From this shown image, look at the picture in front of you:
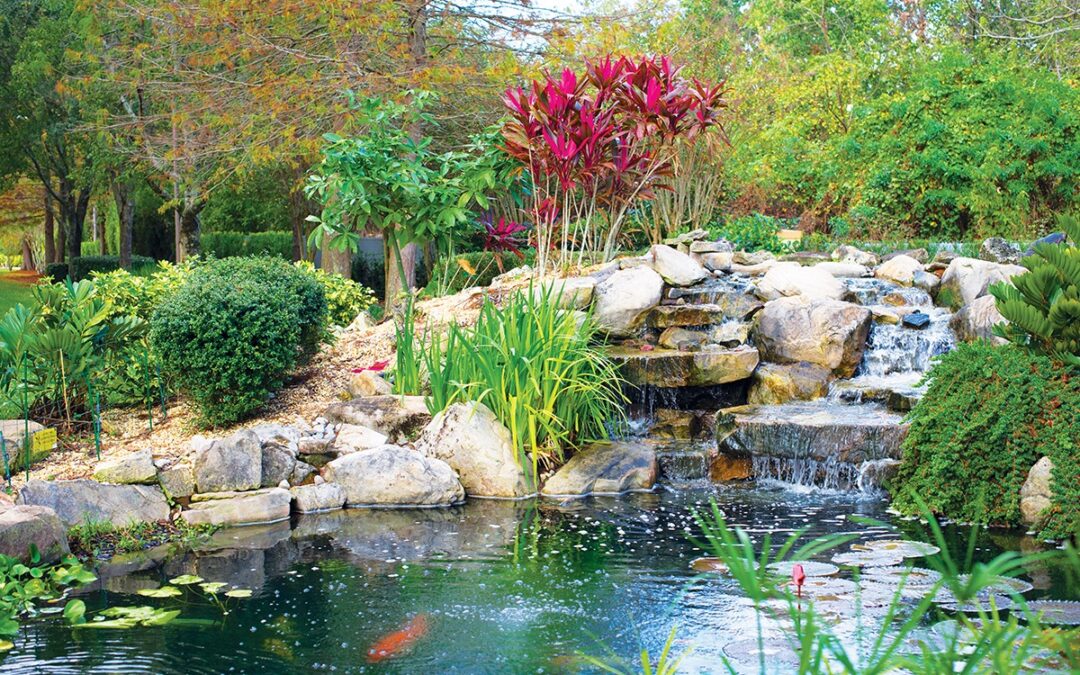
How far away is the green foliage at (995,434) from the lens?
6.63 meters

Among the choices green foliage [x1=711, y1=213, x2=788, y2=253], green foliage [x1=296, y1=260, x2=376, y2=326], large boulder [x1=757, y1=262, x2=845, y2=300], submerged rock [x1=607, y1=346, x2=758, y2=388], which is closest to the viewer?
submerged rock [x1=607, y1=346, x2=758, y2=388]

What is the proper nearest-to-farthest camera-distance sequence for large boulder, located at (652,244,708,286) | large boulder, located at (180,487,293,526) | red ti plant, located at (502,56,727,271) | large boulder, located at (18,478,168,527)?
1. large boulder, located at (18,478,168,527)
2. large boulder, located at (180,487,293,526)
3. red ti plant, located at (502,56,727,271)
4. large boulder, located at (652,244,708,286)

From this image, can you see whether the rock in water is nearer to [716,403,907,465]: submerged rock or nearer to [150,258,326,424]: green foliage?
[716,403,907,465]: submerged rock

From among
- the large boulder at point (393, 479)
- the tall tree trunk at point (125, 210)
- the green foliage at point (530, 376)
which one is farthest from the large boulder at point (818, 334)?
the tall tree trunk at point (125, 210)

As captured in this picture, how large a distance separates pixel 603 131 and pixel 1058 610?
22.0 ft

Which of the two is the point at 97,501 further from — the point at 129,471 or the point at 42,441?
the point at 42,441

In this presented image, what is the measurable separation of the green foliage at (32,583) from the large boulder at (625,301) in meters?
5.31

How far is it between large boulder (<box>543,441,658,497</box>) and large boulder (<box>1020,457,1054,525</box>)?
261cm

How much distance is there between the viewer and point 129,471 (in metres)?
7.14

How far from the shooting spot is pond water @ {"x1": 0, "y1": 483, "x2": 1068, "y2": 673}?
4.57m

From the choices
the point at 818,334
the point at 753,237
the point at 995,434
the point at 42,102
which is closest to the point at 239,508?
the point at 995,434

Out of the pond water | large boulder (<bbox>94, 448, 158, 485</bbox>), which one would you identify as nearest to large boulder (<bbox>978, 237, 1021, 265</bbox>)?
the pond water

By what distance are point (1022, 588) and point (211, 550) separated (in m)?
4.59

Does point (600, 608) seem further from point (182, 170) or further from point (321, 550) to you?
point (182, 170)
